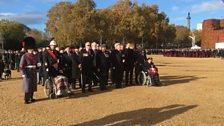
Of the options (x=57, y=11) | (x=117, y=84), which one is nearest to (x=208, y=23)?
(x=57, y=11)

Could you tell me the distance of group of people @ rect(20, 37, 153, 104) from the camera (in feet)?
37.7

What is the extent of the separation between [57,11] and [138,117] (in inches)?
2309

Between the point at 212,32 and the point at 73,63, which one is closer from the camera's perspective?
the point at 73,63

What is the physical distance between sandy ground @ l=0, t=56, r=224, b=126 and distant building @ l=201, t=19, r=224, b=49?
245 feet

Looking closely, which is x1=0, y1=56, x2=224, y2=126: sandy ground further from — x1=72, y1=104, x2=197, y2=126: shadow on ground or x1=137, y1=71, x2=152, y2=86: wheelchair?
x1=137, y1=71, x2=152, y2=86: wheelchair

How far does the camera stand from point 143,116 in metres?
8.84

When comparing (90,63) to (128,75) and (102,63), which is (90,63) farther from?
(128,75)

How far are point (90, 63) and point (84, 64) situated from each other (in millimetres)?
306

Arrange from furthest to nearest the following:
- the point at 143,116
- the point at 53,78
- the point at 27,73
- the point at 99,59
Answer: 1. the point at 99,59
2. the point at 53,78
3. the point at 27,73
4. the point at 143,116

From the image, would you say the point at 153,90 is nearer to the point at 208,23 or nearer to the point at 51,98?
the point at 51,98

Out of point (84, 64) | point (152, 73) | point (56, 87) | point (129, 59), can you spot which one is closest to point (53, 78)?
point (56, 87)

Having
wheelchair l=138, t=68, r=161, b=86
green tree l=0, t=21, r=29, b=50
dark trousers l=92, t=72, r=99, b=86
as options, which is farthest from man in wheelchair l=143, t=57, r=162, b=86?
green tree l=0, t=21, r=29, b=50

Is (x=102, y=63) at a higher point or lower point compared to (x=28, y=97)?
higher

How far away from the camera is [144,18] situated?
6894 cm
